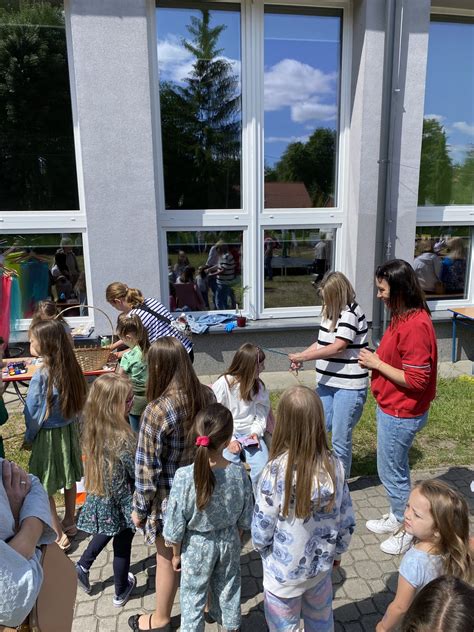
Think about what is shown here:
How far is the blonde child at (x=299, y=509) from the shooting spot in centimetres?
177

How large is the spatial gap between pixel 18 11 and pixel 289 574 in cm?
689

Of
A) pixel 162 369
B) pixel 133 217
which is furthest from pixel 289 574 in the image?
pixel 133 217

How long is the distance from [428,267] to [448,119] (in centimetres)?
226

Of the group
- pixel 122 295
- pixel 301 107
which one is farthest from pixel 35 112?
pixel 301 107

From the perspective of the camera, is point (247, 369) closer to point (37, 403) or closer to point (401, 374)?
point (401, 374)

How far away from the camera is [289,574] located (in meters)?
1.80

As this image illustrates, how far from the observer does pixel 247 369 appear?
288 cm

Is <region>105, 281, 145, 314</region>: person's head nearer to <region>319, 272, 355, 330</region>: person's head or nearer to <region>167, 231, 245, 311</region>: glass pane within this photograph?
<region>167, 231, 245, 311</region>: glass pane

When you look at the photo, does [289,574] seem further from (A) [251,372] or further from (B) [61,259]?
(B) [61,259]

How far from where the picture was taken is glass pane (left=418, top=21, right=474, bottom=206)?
651 cm

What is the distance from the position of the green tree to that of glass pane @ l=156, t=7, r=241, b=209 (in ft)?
9.44

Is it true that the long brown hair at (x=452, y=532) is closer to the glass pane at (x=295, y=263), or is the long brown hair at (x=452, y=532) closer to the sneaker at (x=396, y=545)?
the sneaker at (x=396, y=545)

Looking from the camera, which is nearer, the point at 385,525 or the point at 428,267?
the point at 385,525

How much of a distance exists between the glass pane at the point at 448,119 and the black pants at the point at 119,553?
20.9ft
